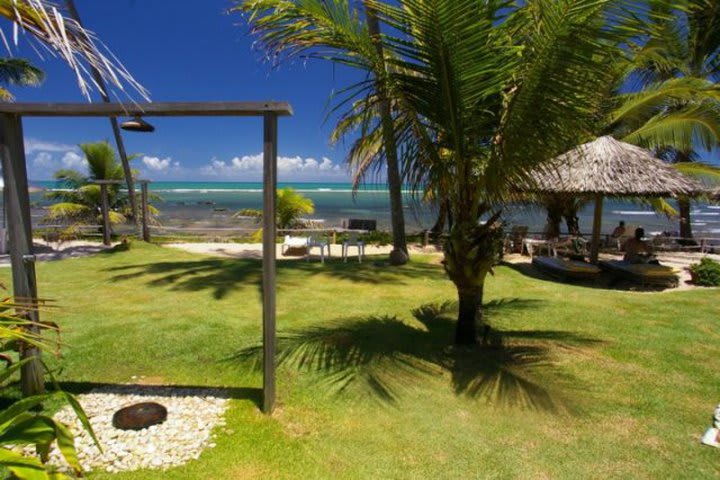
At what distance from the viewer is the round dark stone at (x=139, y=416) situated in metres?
3.33

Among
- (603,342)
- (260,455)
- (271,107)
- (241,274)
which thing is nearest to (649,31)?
(271,107)

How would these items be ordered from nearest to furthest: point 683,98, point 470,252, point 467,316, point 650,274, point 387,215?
point 470,252
point 467,316
point 650,274
point 683,98
point 387,215

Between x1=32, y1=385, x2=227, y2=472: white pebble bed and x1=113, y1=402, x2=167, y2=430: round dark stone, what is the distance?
40 millimetres

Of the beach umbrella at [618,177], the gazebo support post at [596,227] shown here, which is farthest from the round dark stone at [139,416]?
the gazebo support post at [596,227]

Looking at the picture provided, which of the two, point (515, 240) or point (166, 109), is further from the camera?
point (515, 240)

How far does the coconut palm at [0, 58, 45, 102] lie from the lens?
15.4 m

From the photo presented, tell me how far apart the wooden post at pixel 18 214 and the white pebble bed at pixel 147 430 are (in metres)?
0.46

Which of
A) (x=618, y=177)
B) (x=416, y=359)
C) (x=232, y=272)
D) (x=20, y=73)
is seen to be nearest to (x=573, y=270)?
(x=618, y=177)

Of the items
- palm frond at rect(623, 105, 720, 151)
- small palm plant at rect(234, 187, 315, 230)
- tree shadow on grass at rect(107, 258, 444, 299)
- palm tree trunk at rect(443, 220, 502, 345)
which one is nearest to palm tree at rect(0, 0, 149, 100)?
palm tree trunk at rect(443, 220, 502, 345)

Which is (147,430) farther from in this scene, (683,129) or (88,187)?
(88,187)

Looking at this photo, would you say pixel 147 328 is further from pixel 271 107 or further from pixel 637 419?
pixel 637 419

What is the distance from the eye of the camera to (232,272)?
9523 mm

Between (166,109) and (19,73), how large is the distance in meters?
17.7

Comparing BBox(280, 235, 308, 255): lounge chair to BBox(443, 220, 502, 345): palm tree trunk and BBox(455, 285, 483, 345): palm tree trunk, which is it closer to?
BBox(455, 285, 483, 345): palm tree trunk
